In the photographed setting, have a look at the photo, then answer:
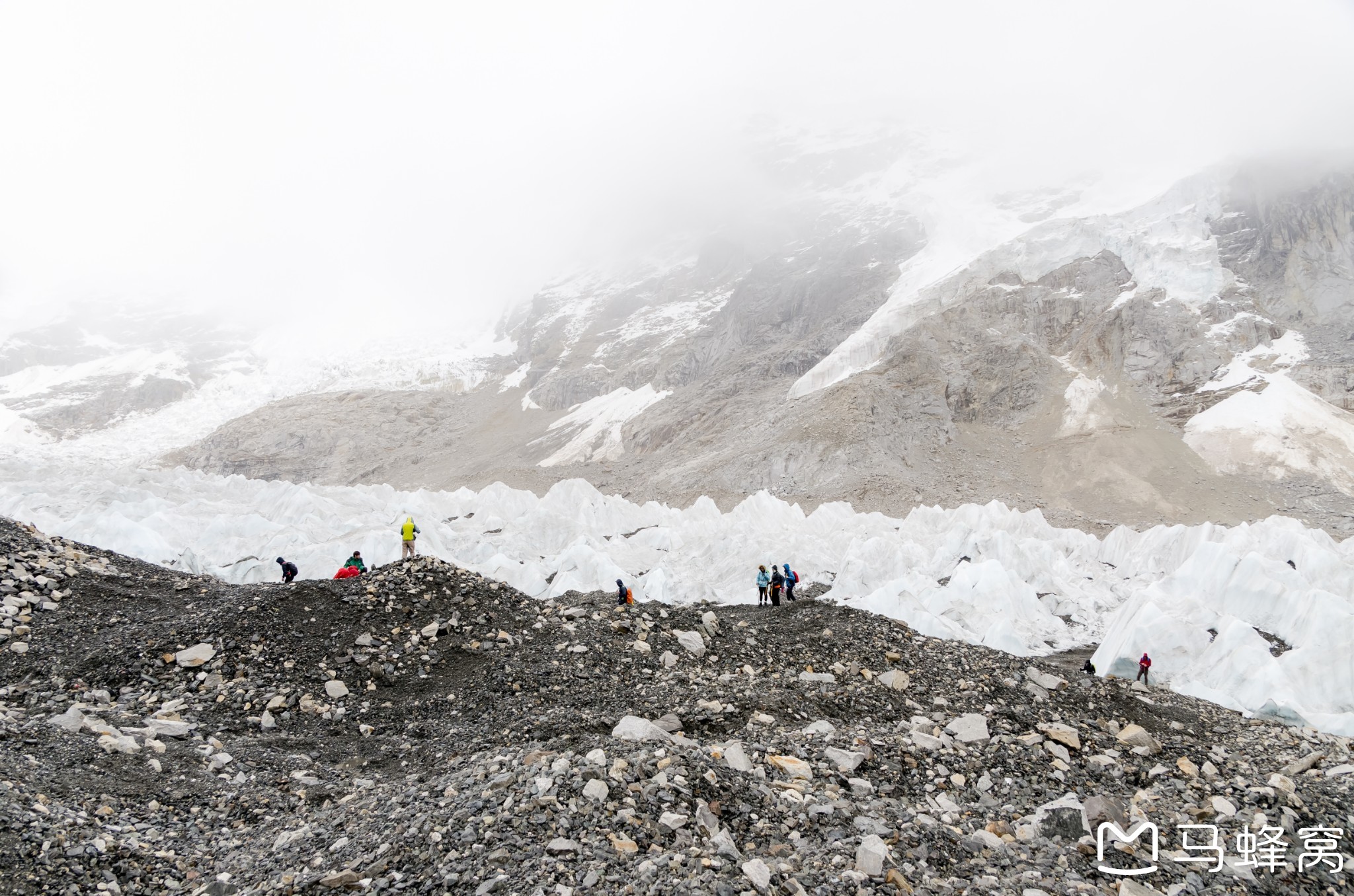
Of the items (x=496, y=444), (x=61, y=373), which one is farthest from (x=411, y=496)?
(x=61, y=373)

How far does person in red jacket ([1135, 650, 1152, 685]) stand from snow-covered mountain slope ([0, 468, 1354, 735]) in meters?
0.28

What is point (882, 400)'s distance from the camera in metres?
72.8

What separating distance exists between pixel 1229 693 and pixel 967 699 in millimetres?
12549

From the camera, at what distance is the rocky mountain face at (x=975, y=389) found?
197 feet

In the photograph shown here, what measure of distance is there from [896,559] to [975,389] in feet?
171

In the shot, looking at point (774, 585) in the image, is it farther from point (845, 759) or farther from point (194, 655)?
point (194, 655)

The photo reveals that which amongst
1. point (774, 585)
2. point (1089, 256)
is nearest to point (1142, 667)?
point (774, 585)

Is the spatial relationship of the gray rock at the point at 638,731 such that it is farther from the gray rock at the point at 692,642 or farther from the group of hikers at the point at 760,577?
the group of hikers at the point at 760,577

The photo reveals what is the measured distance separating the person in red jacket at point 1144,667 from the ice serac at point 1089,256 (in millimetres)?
63535

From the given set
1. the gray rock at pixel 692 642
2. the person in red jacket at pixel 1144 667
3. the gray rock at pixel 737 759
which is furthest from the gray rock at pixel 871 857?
the person in red jacket at pixel 1144 667

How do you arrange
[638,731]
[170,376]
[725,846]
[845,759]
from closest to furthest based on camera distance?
[725,846] < [845,759] < [638,731] < [170,376]

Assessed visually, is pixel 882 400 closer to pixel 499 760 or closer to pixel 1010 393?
pixel 1010 393

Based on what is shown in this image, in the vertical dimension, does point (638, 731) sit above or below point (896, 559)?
above

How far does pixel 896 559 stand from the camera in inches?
1185
